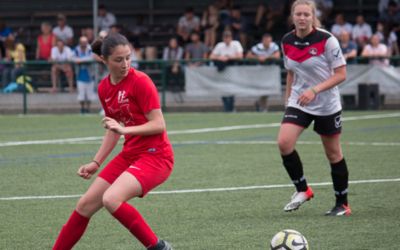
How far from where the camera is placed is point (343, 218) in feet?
29.5

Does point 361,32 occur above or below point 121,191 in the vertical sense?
below

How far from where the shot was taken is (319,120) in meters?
9.32

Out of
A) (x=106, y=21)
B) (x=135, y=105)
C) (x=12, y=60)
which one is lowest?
(x=12, y=60)

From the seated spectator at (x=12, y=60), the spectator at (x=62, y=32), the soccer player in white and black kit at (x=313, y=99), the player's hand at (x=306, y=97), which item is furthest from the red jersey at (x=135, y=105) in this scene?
the spectator at (x=62, y=32)

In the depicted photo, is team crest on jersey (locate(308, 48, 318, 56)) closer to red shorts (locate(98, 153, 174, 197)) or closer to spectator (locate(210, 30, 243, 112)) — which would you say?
red shorts (locate(98, 153, 174, 197))

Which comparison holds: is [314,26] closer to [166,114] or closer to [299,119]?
[299,119]

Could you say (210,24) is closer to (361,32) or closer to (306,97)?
(361,32)

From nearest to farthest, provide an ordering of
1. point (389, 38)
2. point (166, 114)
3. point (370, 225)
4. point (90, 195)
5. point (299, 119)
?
point (90, 195) → point (370, 225) → point (299, 119) → point (166, 114) → point (389, 38)

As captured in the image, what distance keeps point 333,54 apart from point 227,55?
45.6ft

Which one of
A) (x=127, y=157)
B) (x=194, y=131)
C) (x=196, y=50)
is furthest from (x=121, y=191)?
(x=196, y=50)

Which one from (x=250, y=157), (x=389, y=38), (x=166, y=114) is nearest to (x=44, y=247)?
(x=250, y=157)

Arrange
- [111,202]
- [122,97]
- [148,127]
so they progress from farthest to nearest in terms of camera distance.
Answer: [122,97], [148,127], [111,202]

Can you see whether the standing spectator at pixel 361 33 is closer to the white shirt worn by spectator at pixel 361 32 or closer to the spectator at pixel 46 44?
the white shirt worn by spectator at pixel 361 32

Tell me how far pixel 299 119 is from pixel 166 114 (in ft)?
44.8
